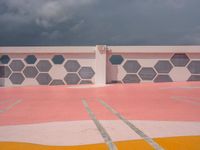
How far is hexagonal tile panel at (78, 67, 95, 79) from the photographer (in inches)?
519

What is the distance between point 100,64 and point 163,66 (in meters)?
2.70

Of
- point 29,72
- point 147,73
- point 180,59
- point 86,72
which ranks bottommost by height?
point 147,73

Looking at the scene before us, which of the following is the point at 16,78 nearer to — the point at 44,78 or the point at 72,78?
the point at 44,78

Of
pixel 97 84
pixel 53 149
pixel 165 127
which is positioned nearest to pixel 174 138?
pixel 165 127

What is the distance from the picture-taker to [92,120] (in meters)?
4.38

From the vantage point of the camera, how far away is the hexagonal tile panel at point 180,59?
12.7 meters

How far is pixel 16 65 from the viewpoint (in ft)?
45.3

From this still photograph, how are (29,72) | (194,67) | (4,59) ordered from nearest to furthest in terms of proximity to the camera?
(194,67) < (29,72) < (4,59)

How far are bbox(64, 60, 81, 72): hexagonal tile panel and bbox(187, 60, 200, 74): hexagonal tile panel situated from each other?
477 centimetres

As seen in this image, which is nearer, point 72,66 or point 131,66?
point 131,66

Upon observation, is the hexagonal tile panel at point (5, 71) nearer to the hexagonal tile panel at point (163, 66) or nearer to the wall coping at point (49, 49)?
the wall coping at point (49, 49)

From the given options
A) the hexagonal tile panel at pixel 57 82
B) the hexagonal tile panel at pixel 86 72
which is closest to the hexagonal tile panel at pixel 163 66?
the hexagonal tile panel at pixel 86 72

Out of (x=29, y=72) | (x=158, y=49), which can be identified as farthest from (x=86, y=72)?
(x=158, y=49)

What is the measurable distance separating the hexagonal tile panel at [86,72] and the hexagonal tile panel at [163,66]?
278 cm
